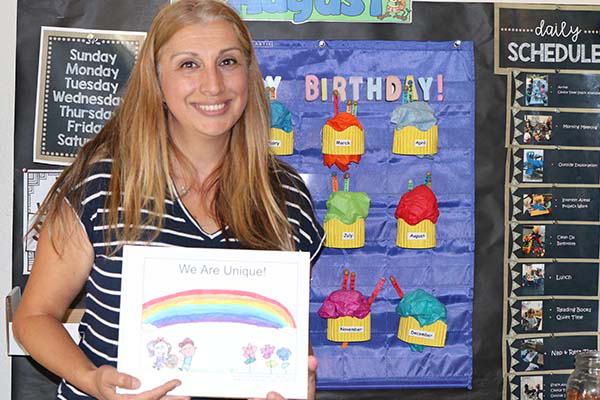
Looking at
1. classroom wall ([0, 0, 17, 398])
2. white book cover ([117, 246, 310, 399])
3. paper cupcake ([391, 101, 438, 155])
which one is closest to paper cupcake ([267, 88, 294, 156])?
paper cupcake ([391, 101, 438, 155])

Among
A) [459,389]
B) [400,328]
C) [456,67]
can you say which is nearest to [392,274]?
[400,328]

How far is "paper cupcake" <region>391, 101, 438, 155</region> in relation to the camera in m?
2.55

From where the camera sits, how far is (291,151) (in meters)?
2.55

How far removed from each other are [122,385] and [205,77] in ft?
1.98

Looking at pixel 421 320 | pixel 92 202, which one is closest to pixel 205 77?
pixel 92 202

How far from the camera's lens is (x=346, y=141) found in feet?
8.25

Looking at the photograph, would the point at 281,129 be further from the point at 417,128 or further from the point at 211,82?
the point at 211,82

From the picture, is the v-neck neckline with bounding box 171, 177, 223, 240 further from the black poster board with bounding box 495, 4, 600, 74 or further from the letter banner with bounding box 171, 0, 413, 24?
the black poster board with bounding box 495, 4, 600, 74

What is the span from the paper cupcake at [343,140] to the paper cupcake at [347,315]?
431 mm

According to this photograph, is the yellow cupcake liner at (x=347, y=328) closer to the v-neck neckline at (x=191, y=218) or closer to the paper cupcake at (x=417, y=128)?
the paper cupcake at (x=417, y=128)

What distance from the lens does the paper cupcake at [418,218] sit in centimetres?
253

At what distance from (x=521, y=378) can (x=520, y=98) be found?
0.97 meters

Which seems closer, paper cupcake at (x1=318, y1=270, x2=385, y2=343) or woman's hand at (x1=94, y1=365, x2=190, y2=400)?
woman's hand at (x1=94, y1=365, x2=190, y2=400)

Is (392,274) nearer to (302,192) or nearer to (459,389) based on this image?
(459,389)
